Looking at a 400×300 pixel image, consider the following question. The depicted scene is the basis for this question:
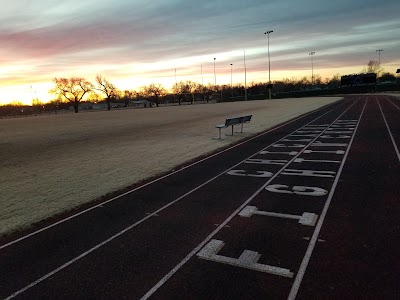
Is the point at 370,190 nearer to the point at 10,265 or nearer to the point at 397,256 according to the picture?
the point at 397,256

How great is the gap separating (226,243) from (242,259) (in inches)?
24.5

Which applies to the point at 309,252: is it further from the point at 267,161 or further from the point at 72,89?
the point at 72,89

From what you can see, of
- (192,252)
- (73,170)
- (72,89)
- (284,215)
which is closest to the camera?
(192,252)

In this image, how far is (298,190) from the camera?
874cm

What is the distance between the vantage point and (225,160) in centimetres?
1293

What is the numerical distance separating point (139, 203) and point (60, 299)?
379 cm

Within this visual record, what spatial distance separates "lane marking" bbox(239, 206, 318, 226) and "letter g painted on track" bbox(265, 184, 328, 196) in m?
1.38

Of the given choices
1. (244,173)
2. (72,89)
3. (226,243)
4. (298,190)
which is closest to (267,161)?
(244,173)

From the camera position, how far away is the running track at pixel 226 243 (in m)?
4.70

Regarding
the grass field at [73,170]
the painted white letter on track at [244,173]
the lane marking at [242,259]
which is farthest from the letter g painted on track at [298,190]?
the grass field at [73,170]

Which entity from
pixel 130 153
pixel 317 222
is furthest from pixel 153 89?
pixel 317 222

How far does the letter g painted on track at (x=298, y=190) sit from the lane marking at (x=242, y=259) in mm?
3279

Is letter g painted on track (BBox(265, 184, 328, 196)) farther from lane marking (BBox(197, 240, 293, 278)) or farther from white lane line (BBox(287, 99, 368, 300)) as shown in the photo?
lane marking (BBox(197, 240, 293, 278))

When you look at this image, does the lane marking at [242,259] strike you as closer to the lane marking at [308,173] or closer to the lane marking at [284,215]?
the lane marking at [284,215]
